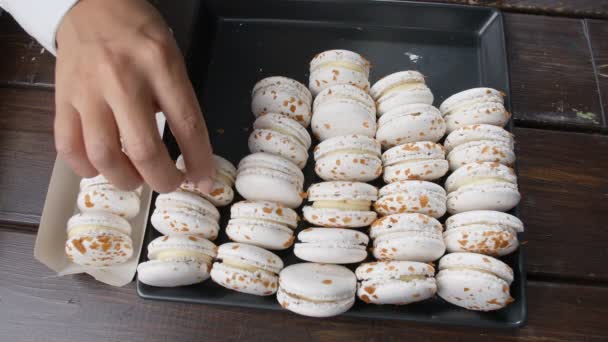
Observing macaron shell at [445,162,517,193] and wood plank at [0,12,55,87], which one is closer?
macaron shell at [445,162,517,193]

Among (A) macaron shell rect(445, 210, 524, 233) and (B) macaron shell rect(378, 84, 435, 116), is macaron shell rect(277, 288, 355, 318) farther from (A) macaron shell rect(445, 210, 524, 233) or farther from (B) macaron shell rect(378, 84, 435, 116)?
(B) macaron shell rect(378, 84, 435, 116)

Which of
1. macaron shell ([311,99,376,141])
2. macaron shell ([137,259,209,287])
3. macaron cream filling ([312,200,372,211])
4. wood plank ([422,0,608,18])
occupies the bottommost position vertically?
macaron shell ([137,259,209,287])

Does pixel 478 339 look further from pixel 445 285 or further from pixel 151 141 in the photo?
pixel 151 141

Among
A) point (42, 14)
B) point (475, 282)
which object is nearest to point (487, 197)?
point (475, 282)

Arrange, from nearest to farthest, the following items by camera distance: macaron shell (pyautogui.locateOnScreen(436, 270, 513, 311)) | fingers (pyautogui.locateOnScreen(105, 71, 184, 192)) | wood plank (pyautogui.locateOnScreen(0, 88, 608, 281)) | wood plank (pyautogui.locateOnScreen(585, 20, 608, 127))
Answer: fingers (pyautogui.locateOnScreen(105, 71, 184, 192)) → macaron shell (pyautogui.locateOnScreen(436, 270, 513, 311)) → wood plank (pyautogui.locateOnScreen(0, 88, 608, 281)) → wood plank (pyautogui.locateOnScreen(585, 20, 608, 127))

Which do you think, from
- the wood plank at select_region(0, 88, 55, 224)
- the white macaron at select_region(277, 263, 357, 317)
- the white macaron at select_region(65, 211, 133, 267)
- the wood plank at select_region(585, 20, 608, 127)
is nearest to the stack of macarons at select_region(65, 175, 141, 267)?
the white macaron at select_region(65, 211, 133, 267)

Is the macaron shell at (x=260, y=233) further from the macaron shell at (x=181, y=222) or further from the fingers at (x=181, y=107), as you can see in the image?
the fingers at (x=181, y=107)

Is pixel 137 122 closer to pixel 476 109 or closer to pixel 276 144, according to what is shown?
pixel 276 144
